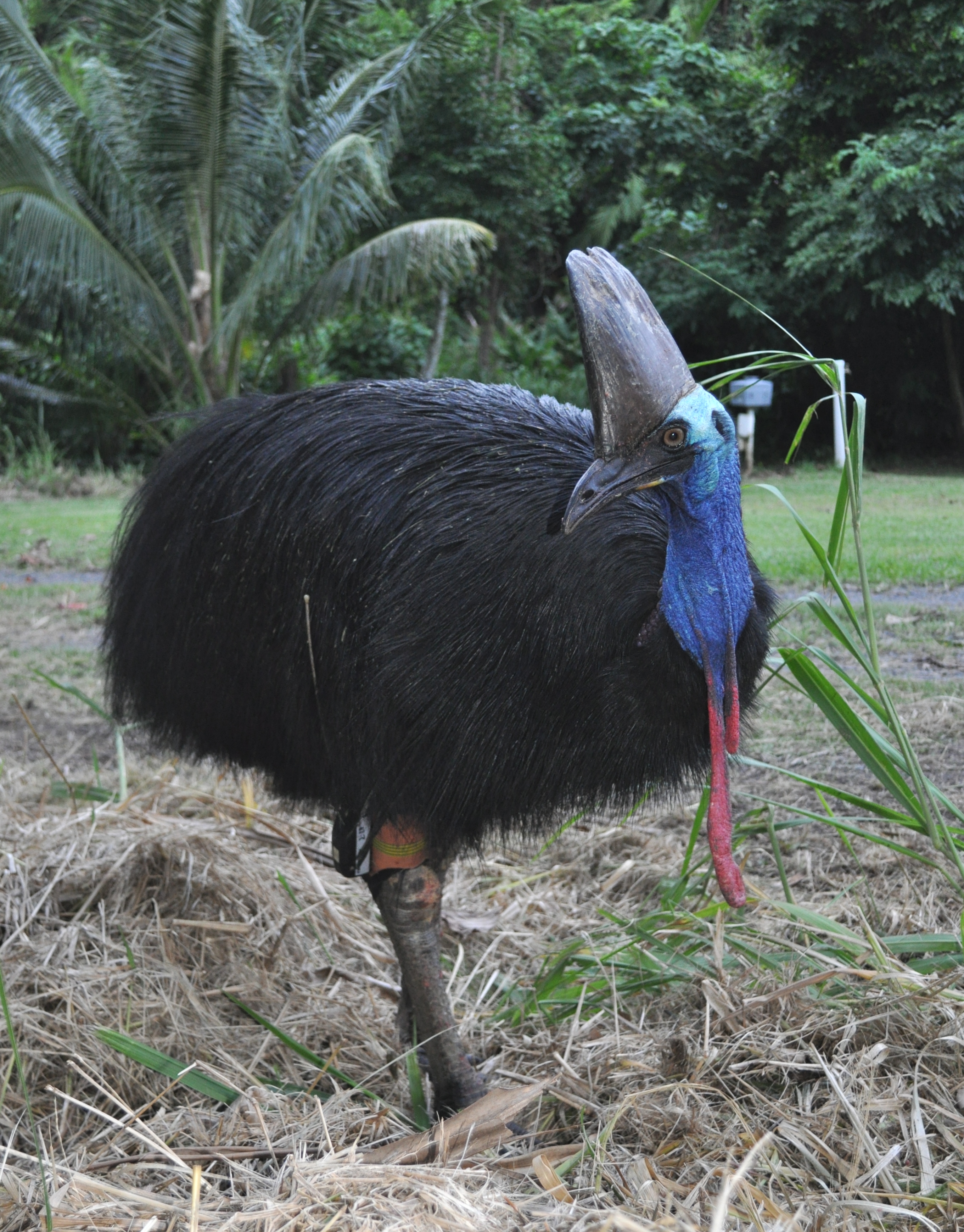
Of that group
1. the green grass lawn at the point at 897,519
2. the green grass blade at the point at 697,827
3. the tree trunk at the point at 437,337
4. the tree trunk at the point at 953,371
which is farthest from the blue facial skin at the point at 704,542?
the tree trunk at the point at 437,337

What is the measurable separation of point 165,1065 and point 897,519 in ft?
5.99

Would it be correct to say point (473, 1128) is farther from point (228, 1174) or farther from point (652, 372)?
point (652, 372)

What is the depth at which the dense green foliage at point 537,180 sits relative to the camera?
3730 millimetres

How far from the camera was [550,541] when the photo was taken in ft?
5.59

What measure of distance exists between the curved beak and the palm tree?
7.17 meters

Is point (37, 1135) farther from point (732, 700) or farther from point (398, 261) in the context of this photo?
point (398, 261)

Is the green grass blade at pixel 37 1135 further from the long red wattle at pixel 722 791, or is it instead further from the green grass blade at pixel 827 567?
the green grass blade at pixel 827 567

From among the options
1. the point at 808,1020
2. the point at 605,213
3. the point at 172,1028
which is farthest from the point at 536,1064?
the point at 605,213

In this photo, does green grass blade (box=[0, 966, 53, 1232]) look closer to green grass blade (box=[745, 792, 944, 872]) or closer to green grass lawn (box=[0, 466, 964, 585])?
green grass blade (box=[745, 792, 944, 872])

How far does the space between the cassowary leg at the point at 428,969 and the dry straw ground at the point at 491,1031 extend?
3.3 inches

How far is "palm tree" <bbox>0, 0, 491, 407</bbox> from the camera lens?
809 cm

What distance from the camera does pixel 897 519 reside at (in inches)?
103

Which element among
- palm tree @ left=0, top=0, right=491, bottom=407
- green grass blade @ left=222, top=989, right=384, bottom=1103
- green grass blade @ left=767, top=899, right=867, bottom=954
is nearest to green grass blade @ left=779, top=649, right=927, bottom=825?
green grass blade @ left=767, top=899, right=867, bottom=954

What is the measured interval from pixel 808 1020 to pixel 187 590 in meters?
1.20
